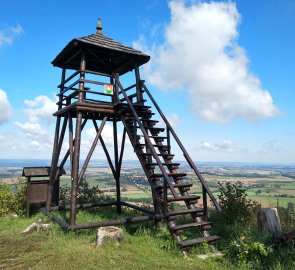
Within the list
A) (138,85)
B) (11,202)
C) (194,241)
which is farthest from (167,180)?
(11,202)

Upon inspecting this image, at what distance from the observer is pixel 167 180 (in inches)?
336

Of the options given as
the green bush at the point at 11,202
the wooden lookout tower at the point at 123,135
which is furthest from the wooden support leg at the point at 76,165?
the green bush at the point at 11,202

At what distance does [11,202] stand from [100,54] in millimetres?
8128

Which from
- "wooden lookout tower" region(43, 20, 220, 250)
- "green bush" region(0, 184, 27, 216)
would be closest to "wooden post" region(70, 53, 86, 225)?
"wooden lookout tower" region(43, 20, 220, 250)

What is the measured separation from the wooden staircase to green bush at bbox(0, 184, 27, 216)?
6.74 m

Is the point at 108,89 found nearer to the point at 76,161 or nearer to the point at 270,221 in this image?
the point at 76,161

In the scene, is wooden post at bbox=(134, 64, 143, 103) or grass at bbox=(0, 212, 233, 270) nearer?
grass at bbox=(0, 212, 233, 270)

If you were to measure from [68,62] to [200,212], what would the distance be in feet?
28.9

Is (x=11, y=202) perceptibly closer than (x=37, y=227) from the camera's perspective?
No

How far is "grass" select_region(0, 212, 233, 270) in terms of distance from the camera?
7086 mm

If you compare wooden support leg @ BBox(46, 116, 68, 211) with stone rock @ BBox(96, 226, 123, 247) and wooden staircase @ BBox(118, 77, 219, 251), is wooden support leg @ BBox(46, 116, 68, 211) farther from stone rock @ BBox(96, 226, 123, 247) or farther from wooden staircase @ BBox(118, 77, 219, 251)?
stone rock @ BBox(96, 226, 123, 247)

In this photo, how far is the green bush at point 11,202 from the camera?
1385cm

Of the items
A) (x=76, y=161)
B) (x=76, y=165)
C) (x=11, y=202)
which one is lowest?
(x=11, y=202)

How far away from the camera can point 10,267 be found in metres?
6.96
